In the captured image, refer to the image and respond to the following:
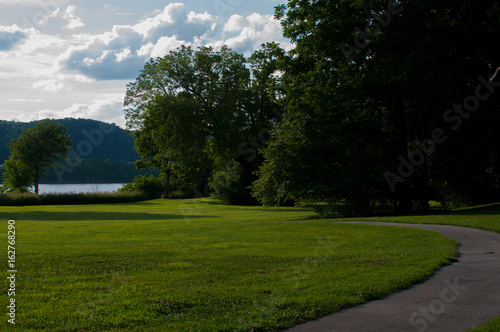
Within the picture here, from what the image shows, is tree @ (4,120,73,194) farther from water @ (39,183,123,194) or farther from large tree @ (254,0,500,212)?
large tree @ (254,0,500,212)

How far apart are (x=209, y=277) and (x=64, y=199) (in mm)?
48919

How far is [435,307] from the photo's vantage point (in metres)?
6.82

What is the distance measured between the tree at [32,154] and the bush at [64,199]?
1741 centimetres

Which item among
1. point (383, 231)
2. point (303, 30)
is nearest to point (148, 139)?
point (303, 30)

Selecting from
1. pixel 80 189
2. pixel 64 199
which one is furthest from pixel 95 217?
pixel 80 189

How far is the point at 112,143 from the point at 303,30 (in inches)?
2560

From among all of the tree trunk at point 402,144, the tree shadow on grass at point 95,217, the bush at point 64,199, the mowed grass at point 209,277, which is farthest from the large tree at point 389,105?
the bush at point 64,199

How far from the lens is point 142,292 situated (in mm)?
7750

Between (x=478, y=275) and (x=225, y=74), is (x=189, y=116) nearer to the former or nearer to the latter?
(x=225, y=74)

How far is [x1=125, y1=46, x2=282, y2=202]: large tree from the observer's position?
4262 centimetres

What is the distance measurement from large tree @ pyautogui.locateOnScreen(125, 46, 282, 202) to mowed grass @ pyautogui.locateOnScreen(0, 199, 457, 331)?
1084 inches

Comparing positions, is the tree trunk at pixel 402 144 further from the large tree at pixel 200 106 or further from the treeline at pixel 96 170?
the treeline at pixel 96 170

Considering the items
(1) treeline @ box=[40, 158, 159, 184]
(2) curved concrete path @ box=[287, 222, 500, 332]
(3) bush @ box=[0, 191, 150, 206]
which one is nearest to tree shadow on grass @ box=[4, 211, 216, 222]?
(3) bush @ box=[0, 191, 150, 206]

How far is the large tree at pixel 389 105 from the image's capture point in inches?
981
